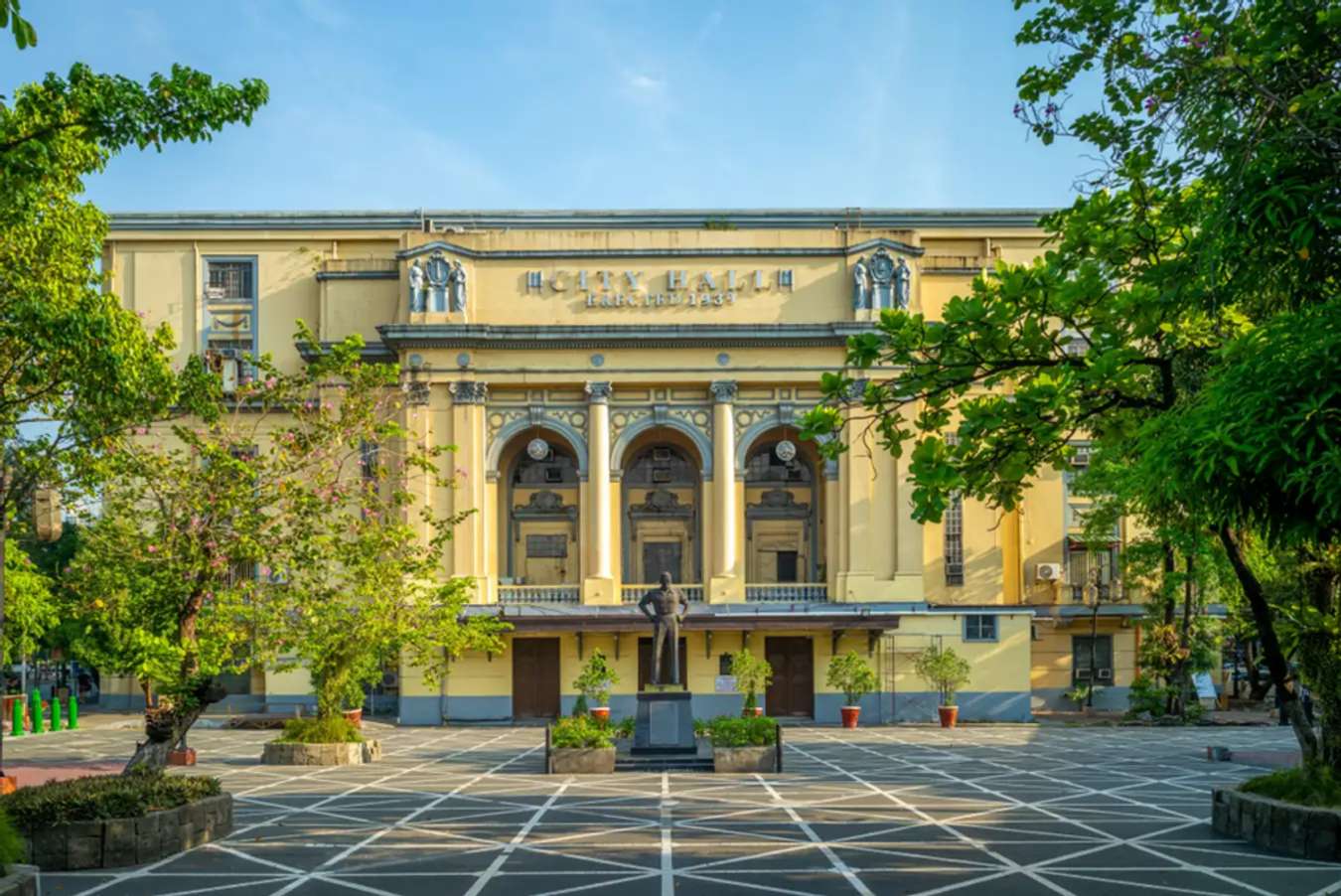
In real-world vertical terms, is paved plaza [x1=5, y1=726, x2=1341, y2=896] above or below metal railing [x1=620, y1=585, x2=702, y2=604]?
below

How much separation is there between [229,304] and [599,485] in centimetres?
1454

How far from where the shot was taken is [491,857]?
48.9 feet

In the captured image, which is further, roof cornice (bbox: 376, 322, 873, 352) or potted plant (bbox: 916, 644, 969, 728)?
roof cornice (bbox: 376, 322, 873, 352)

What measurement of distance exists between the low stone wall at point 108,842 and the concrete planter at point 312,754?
11200 millimetres

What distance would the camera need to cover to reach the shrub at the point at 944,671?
1507 inches

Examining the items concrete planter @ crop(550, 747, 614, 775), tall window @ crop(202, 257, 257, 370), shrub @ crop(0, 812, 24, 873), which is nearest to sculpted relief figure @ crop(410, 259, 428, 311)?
tall window @ crop(202, 257, 257, 370)

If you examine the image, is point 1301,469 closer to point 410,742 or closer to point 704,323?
point 410,742

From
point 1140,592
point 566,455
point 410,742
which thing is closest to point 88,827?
point 410,742

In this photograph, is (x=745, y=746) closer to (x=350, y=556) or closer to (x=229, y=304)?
(x=350, y=556)

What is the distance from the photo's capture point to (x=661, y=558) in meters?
44.2

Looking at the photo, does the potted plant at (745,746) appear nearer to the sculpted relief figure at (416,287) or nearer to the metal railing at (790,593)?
the metal railing at (790,593)

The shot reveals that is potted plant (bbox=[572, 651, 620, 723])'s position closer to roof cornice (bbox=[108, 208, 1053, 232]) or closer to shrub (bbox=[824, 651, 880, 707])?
shrub (bbox=[824, 651, 880, 707])

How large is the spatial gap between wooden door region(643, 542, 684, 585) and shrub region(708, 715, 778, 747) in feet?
64.1

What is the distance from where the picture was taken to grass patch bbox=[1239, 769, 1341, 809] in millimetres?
14812
